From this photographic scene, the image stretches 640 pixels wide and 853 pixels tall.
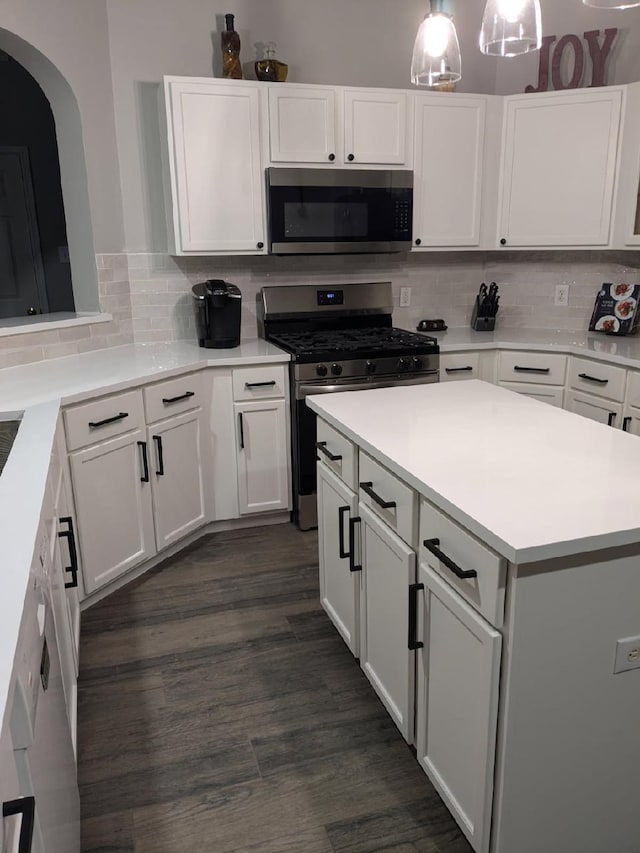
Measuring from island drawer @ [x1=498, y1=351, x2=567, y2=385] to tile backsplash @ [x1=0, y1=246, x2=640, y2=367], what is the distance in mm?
628

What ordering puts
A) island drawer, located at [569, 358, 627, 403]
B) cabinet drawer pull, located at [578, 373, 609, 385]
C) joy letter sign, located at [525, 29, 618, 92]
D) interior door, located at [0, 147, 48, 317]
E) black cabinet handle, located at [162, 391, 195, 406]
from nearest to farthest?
black cabinet handle, located at [162, 391, 195, 406]
island drawer, located at [569, 358, 627, 403]
cabinet drawer pull, located at [578, 373, 609, 385]
joy letter sign, located at [525, 29, 618, 92]
interior door, located at [0, 147, 48, 317]

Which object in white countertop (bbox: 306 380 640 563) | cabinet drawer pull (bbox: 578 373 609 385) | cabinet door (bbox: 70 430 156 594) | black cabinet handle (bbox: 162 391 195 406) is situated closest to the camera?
white countertop (bbox: 306 380 640 563)

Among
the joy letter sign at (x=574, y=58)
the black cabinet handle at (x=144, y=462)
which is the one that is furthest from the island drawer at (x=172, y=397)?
the joy letter sign at (x=574, y=58)

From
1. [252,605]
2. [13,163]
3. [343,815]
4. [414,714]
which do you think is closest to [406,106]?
[252,605]

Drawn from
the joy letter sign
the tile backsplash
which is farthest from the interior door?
the joy letter sign

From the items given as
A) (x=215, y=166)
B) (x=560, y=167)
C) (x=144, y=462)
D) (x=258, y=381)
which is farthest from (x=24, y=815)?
(x=560, y=167)

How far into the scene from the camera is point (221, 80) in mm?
3223

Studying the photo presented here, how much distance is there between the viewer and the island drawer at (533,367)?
3.59 meters

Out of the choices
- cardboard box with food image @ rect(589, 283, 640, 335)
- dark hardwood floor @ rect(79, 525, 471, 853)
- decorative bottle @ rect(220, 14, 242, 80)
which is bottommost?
dark hardwood floor @ rect(79, 525, 471, 853)

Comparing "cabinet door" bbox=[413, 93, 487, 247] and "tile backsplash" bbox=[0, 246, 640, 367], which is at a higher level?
"cabinet door" bbox=[413, 93, 487, 247]

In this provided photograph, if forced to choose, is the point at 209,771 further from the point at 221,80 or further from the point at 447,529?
the point at 221,80

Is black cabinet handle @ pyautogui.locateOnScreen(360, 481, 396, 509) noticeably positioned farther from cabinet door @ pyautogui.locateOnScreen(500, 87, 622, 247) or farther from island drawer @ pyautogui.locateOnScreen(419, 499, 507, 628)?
cabinet door @ pyautogui.locateOnScreen(500, 87, 622, 247)

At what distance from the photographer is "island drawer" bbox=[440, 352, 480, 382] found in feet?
12.1

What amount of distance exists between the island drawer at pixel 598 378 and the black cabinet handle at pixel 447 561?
2.03m
